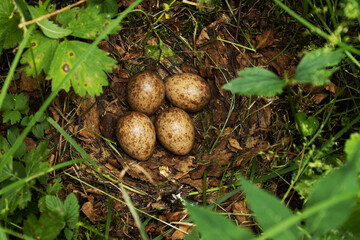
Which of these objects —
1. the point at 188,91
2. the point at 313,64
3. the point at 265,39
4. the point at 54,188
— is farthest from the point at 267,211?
the point at 265,39

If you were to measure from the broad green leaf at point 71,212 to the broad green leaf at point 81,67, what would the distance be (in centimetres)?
61

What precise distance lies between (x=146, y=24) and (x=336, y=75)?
4.72 ft

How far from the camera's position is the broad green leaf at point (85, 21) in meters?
1.90

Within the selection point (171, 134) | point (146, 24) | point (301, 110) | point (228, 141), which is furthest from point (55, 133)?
point (301, 110)

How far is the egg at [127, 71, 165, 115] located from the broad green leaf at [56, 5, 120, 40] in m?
0.57

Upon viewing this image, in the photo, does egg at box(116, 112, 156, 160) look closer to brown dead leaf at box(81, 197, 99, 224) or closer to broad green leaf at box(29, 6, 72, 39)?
brown dead leaf at box(81, 197, 99, 224)

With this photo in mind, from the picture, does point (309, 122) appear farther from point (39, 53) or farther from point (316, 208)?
point (39, 53)

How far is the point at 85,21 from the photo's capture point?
1915 mm

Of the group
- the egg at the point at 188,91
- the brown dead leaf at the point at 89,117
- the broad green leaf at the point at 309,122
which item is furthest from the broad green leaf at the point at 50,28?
the broad green leaf at the point at 309,122

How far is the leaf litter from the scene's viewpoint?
82.8 inches

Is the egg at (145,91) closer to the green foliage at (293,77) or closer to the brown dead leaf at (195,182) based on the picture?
the brown dead leaf at (195,182)

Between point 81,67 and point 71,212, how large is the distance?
831 mm

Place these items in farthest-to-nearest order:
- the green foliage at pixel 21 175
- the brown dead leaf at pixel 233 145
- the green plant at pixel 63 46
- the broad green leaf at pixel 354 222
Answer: the brown dead leaf at pixel 233 145 → the green plant at pixel 63 46 → the green foliage at pixel 21 175 → the broad green leaf at pixel 354 222

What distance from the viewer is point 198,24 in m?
2.52
